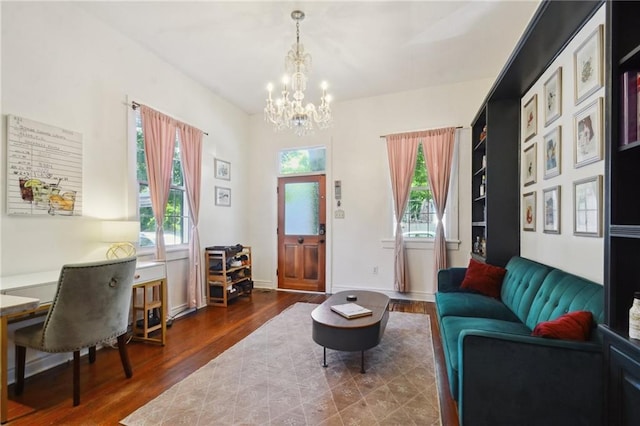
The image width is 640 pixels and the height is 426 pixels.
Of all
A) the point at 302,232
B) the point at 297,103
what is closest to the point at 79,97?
the point at 297,103

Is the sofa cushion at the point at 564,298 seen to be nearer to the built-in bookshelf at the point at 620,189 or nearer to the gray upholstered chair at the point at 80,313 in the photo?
the built-in bookshelf at the point at 620,189

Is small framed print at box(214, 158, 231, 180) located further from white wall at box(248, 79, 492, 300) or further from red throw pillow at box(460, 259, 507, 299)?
red throw pillow at box(460, 259, 507, 299)

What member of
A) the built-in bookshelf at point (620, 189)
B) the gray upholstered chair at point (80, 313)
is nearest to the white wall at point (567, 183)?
the built-in bookshelf at point (620, 189)

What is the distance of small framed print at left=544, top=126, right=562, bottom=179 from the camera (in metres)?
2.42

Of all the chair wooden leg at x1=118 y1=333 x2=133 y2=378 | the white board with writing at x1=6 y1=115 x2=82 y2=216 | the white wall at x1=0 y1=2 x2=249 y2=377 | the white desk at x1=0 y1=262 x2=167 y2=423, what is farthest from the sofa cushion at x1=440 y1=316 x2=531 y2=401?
the white board with writing at x1=6 y1=115 x2=82 y2=216

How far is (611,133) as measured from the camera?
1351mm

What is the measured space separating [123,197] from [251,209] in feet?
7.97

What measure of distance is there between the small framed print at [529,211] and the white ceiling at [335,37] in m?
1.68

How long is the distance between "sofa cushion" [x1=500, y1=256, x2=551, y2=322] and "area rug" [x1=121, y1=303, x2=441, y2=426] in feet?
2.70

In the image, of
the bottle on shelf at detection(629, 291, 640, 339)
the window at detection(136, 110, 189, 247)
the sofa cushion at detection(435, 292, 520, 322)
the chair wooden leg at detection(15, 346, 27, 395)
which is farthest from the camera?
the window at detection(136, 110, 189, 247)

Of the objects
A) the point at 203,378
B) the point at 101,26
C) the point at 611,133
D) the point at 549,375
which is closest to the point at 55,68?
the point at 101,26

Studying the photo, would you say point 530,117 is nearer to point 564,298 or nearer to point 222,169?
point 564,298

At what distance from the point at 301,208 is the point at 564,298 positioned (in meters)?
3.87

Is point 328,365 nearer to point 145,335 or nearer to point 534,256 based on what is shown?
point 145,335
